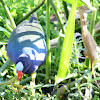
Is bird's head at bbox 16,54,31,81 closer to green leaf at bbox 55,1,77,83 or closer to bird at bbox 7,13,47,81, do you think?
bird at bbox 7,13,47,81

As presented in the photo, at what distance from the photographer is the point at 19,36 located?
0.92m

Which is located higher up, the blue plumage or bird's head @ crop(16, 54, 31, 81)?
the blue plumage

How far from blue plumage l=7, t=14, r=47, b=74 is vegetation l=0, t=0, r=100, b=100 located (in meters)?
0.08

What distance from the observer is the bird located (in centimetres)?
84

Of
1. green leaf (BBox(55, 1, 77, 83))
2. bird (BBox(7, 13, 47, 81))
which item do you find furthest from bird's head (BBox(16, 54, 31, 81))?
green leaf (BBox(55, 1, 77, 83))

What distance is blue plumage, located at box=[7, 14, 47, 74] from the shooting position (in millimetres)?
857

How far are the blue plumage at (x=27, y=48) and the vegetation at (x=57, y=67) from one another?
8cm

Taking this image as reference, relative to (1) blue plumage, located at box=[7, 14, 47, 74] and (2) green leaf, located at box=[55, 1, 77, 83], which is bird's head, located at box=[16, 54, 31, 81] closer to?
(1) blue plumage, located at box=[7, 14, 47, 74]

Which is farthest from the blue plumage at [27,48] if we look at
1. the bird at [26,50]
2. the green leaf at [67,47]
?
the green leaf at [67,47]

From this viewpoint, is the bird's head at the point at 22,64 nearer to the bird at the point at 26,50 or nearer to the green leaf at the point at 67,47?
the bird at the point at 26,50

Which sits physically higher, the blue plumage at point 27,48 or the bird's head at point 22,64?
the blue plumage at point 27,48

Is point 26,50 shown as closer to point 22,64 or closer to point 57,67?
point 22,64

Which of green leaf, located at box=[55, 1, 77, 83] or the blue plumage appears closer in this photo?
green leaf, located at box=[55, 1, 77, 83]

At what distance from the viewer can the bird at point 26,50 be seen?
0.84 metres
